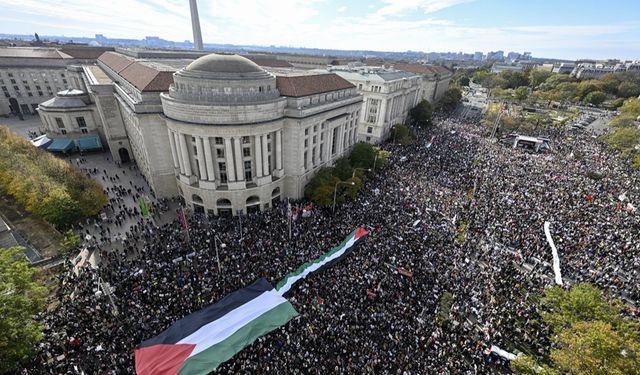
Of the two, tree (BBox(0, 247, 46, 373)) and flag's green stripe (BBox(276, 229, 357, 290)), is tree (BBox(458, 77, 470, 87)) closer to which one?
flag's green stripe (BBox(276, 229, 357, 290))

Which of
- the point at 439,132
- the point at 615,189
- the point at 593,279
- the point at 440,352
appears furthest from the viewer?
the point at 439,132

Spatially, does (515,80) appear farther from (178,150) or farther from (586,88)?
(178,150)

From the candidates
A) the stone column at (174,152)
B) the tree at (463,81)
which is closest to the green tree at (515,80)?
the tree at (463,81)

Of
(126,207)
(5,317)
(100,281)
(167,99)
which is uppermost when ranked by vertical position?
(167,99)

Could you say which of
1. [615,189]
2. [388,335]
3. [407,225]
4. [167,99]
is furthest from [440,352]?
[615,189]

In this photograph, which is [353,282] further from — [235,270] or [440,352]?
[235,270]

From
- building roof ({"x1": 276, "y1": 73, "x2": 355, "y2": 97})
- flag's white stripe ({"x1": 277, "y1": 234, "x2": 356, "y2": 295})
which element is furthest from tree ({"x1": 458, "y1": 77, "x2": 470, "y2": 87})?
flag's white stripe ({"x1": 277, "y1": 234, "x2": 356, "y2": 295})
